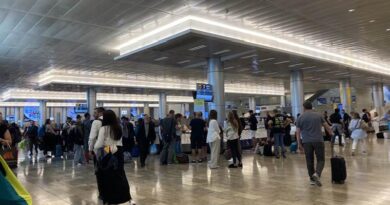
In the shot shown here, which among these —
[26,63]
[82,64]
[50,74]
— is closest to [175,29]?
[82,64]

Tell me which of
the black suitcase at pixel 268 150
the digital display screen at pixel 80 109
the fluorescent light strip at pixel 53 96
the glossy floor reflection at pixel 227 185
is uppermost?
the fluorescent light strip at pixel 53 96

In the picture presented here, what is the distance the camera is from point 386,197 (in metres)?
5.19

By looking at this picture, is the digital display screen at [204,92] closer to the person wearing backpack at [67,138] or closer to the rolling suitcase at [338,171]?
the person wearing backpack at [67,138]

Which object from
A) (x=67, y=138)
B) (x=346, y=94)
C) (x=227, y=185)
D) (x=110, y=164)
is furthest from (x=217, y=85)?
(x=346, y=94)

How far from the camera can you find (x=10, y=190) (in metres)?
1.62

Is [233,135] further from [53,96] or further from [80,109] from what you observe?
[53,96]

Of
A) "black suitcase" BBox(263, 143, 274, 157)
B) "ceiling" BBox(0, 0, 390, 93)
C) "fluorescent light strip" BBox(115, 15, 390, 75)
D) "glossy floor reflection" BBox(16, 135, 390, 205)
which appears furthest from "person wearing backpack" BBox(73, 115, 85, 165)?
"black suitcase" BBox(263, 143, 274, 157)

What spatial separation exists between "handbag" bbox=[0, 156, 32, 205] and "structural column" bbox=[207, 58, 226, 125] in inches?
540

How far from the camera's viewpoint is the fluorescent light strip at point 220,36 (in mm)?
11180

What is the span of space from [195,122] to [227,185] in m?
3.98

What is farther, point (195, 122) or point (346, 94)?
point (346, 94)

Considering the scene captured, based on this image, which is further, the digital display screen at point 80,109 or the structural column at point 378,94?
Result: the structural column at point 378,94

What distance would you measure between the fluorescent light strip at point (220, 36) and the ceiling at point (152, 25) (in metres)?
0.40

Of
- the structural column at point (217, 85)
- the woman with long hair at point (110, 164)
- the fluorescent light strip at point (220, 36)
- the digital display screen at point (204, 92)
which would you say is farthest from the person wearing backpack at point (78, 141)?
the structural column at point (217, 85)
